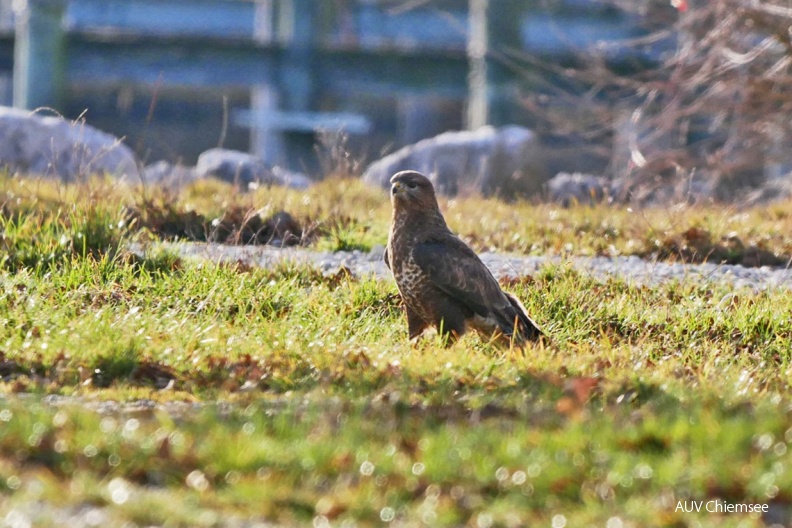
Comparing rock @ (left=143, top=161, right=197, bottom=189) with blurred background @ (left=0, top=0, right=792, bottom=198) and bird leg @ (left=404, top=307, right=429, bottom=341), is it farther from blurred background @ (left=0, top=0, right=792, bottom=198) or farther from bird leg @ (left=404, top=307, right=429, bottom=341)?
bird leg @ (left=404, top=307, right=429, bottom=341)

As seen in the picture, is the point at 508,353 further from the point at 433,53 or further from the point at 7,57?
the point at 7,57

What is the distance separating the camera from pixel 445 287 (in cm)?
618

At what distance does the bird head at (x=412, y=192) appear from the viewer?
21.2 ft

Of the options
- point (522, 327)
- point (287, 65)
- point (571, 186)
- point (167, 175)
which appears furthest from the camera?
point (287, 65)

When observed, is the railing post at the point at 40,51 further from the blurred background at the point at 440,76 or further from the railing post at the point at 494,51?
A: the railing post at the point at 494,51

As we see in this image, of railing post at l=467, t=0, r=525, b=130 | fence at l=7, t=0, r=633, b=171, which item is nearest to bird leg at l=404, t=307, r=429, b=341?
fence at l=7, t=0, r=633, b=171

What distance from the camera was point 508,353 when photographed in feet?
18.5

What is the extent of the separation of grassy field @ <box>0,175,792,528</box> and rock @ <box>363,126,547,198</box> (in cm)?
402

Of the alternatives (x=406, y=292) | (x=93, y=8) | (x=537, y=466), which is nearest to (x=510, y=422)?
(x=537, y=466)

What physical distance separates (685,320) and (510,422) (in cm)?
245

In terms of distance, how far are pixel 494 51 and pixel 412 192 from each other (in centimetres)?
723

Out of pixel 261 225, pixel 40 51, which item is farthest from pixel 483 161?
pixel 40 51

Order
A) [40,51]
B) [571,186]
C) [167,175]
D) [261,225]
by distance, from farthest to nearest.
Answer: [40,51] → [571,186] → [167,175] → [261,225]

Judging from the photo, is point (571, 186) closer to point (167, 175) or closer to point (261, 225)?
point (167, 175)
